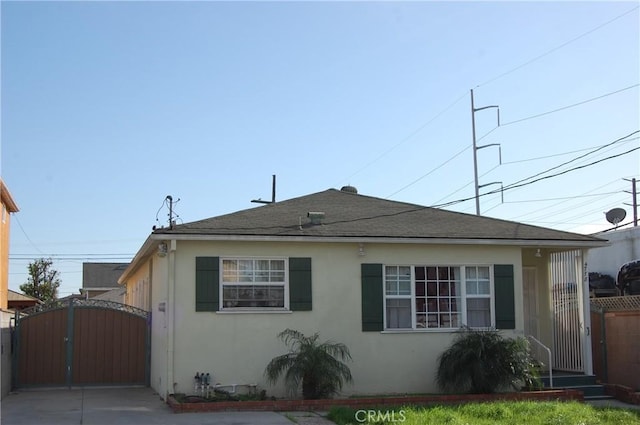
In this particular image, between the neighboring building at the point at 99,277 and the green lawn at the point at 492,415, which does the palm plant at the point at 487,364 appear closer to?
the green lawn at the point at 492,415

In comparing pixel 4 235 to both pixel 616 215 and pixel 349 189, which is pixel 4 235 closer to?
pixel 349 189

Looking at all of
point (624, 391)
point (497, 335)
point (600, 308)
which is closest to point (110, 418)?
point (497, 335)

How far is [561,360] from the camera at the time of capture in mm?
17641

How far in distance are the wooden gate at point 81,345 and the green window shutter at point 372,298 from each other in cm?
573

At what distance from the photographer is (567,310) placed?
689 inches

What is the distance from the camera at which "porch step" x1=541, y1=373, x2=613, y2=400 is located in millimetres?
15906

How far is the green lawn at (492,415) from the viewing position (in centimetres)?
1177

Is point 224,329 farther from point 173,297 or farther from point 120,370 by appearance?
point 120,370

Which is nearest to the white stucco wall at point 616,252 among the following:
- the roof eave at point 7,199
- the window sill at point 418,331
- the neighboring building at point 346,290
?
the neighboring building at point 346,290

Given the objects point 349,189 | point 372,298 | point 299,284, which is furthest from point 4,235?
point 372,298

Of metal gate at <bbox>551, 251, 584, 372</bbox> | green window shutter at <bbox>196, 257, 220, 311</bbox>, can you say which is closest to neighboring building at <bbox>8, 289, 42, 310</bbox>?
green window shutter at <bbox>196, 257, 220, 311</bbox>

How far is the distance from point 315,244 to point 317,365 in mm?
2751

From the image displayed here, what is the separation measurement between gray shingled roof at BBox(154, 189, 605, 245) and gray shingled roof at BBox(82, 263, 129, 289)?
39.1 m

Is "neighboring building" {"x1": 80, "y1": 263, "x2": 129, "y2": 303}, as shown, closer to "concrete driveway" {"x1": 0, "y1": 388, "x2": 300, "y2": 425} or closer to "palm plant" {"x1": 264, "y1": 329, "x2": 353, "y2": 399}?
"concrete driveway" {"x1": 0, "y1": 388, "x2": 300, "y2": 425}
